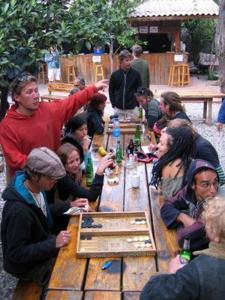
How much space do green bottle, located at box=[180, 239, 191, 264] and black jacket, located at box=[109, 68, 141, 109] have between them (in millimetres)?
5596

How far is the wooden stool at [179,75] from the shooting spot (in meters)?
18.4

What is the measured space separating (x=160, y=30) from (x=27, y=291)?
16.8 m

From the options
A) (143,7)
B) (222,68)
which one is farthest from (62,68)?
(222,68)

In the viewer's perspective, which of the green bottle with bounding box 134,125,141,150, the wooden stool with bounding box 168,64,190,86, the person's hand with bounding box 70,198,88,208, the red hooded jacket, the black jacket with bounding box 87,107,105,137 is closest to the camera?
the person's hand with bounding box 70,198,88,208

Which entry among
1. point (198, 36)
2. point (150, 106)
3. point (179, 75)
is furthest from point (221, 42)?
point (198, 36)

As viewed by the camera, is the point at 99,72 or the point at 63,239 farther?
the point at 99,72

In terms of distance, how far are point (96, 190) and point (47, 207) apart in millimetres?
475

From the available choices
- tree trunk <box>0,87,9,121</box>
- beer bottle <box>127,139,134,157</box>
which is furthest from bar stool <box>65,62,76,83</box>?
tree trunk <box>0,87,9,121</box>

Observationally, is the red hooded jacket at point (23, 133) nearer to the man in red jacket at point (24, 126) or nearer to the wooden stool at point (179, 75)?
the man in red jacket at point (24, 126)

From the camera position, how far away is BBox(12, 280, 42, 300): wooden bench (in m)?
3.17

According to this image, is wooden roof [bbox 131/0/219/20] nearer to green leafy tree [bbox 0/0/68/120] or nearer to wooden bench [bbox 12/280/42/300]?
green leafy tree [bbox 0/0/68/120]

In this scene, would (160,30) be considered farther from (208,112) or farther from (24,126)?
(24,126)

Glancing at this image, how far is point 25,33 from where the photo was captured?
3314 mm

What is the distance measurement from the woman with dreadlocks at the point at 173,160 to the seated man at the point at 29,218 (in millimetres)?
1085
